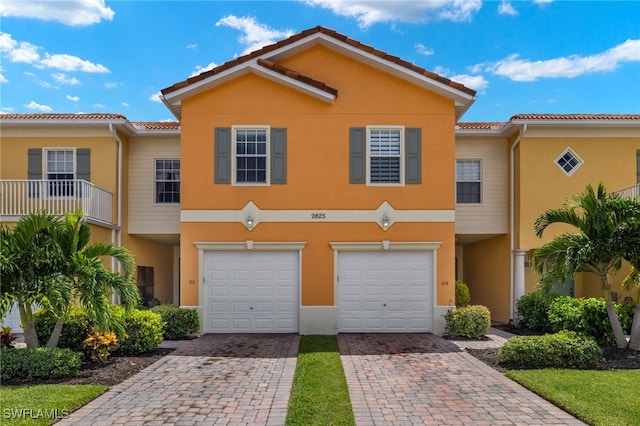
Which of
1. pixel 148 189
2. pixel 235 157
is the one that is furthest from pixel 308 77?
pixel 148 189

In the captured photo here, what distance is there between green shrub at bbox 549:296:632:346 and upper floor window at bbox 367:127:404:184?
524cm

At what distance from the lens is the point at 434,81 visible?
13609 mm

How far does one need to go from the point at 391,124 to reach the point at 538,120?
194 inches

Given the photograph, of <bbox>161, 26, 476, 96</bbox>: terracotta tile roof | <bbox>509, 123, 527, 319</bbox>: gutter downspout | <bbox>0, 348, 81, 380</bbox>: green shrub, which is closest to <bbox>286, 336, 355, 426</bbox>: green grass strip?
<bbox>0, 348, 81, 380</bbox>: green shrub

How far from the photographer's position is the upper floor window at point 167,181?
651 inches

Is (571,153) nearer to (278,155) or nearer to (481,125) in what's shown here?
(481,125)

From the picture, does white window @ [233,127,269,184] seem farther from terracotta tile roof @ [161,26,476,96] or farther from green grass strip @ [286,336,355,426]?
green grass strip @ [286,336,355,426]

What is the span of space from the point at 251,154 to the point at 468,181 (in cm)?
746

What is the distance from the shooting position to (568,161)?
1582 cm

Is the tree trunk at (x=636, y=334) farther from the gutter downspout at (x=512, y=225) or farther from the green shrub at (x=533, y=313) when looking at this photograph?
the gutter downspout at (x=512, y=225)

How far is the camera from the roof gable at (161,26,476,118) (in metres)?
13.5

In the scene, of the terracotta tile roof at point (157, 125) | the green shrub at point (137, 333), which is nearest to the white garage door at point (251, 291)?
the green shrub at point (137, 333)

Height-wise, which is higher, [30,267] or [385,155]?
[385,155]

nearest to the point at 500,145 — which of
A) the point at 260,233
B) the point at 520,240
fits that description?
the point at 520,240
